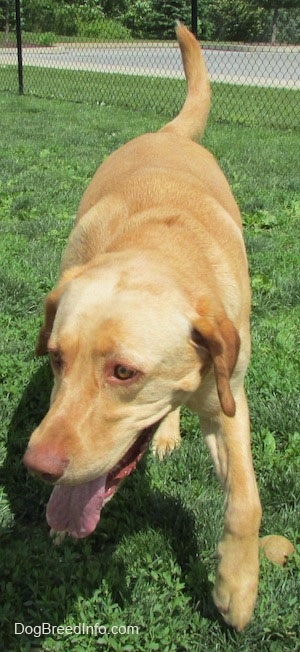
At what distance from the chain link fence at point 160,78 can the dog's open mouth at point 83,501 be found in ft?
32.9

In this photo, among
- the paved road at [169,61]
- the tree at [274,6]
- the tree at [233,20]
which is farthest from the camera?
the tree at [233,20]

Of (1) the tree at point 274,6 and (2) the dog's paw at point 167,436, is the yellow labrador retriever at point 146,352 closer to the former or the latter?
(2) the dog's paw at point 167,436

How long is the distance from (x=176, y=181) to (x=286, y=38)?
1656 centimetres

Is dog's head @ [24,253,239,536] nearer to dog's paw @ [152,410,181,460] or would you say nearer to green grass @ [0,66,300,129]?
dog's paw @ [152,410,181,460]

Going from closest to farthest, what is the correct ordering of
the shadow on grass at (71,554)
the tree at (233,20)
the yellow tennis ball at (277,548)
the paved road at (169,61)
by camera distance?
the shadow on grass at (71,554) < the yellow tennis ball at (277,548) < the paved road at (169,61) < the tree at (233,20)

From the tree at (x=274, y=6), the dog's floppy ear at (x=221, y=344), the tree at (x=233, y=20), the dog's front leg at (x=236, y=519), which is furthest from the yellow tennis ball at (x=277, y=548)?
the tree at (x=233, y=20)

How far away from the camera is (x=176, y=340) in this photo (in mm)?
2180

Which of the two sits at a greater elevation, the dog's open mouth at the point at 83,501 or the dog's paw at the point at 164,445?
the dog's open mouth at the point at 83,501

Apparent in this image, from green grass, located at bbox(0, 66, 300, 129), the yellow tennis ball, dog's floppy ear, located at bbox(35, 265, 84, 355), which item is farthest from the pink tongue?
green grass, located at bbox(0, 66, 300, 129)

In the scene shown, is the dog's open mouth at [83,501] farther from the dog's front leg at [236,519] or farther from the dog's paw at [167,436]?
the dog's paw at [167,436]

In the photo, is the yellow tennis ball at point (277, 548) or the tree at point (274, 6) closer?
the yellow tennis ball at point (277, 548)

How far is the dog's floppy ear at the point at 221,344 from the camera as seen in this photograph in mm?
2203

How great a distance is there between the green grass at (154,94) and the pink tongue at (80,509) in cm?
996

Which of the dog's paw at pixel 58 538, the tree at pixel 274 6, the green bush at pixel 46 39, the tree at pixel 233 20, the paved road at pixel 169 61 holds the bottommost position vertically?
the green bush at pixel 46 39
